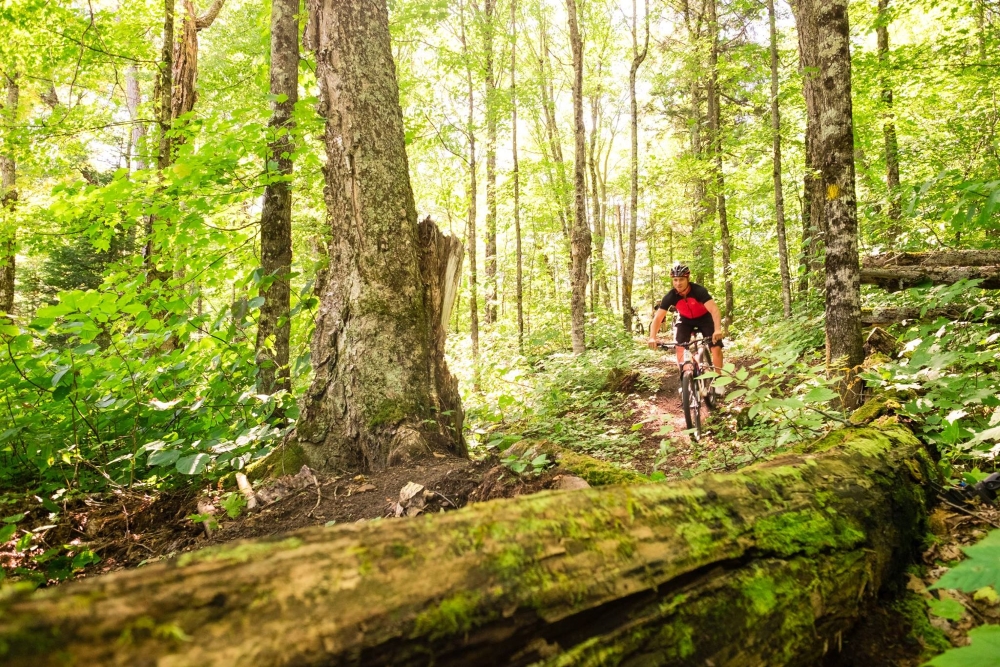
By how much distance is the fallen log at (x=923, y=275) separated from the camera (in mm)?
4887

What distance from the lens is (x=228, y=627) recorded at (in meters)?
0.86

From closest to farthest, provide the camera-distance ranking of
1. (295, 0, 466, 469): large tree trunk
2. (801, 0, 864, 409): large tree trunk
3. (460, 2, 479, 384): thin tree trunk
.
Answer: (295, 0, 466, 469): large tree trunk → (801, 0, 864, 409): large tree trunk → (460, 2, 479, 384): thin tree trunk

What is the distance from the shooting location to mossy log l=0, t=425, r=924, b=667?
827mm

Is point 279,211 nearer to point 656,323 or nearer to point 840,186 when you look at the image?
point 656,323

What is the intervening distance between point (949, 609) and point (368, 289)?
397 cm

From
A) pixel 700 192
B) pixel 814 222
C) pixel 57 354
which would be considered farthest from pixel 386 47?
pixel 700 192

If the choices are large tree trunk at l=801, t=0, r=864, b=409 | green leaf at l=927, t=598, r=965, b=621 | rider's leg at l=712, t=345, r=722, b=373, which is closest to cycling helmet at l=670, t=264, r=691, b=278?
rider's leg at l=712, t=345, r=722, b=373

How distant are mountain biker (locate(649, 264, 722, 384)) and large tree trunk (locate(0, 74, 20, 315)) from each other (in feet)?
28.9

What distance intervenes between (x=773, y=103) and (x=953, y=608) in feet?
33.7

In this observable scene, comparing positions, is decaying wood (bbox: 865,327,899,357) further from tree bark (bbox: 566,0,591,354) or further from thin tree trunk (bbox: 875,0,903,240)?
tree bark (bbox: 566,0,591,354)

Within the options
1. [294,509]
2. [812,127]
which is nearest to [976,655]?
[294,509]

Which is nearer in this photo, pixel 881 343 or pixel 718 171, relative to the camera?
pixel 881 343

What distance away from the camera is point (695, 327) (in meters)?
6.84

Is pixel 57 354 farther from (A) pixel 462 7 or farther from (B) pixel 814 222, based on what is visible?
(A) pixel 462 7
